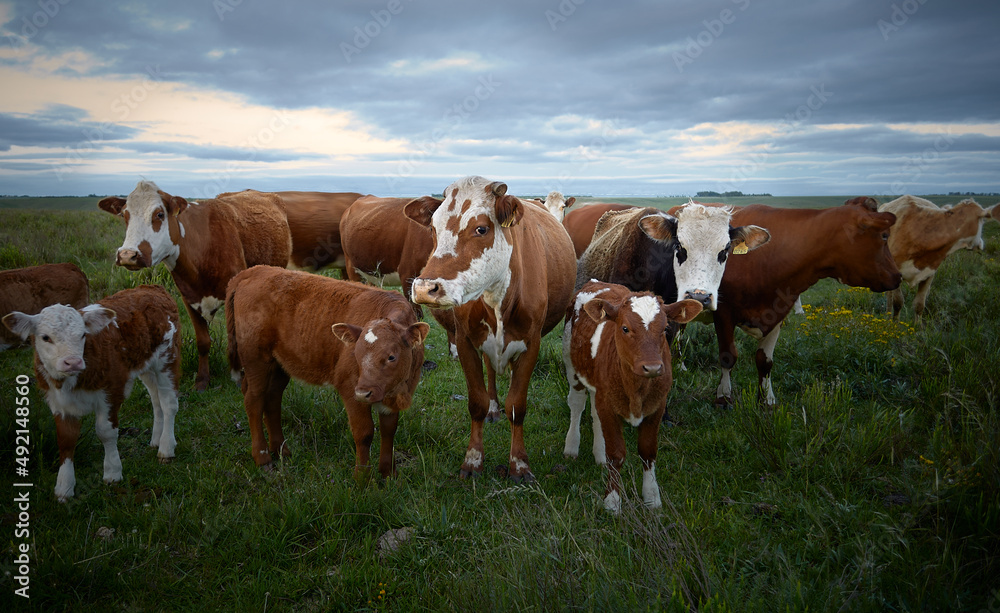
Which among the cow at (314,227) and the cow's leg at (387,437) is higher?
the cow at (314,227)

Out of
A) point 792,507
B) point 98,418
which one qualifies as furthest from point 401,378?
point 792,507

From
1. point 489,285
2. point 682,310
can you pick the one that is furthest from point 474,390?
point 682,310

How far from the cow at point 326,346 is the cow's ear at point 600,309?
1.26m

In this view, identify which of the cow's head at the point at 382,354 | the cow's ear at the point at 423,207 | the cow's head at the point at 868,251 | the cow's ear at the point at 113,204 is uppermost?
the cow's ear at the point at 113,204

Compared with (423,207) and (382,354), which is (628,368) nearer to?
(382,354)

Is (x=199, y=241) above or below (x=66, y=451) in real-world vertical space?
above

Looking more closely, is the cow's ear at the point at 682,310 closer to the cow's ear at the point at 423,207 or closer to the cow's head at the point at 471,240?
the cow's head at the point at 471,240

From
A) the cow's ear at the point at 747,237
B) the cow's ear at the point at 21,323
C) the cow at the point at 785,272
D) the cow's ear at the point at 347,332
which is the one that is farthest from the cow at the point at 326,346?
the cow at the point at 785,272

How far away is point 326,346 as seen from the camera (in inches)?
170

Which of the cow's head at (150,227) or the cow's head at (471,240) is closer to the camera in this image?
the cow's head at (471,240)

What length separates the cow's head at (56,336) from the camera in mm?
3961

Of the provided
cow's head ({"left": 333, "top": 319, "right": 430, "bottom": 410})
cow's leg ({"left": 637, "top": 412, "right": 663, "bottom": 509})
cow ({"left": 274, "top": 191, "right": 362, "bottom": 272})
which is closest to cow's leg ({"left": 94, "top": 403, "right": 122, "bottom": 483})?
cow's head ({"left": 333, "top": 319, "right": 430, "bottom": 410})

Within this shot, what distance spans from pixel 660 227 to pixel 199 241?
18.8ft

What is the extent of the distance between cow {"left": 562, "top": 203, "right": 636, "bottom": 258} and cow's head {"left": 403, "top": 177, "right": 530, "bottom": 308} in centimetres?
651
